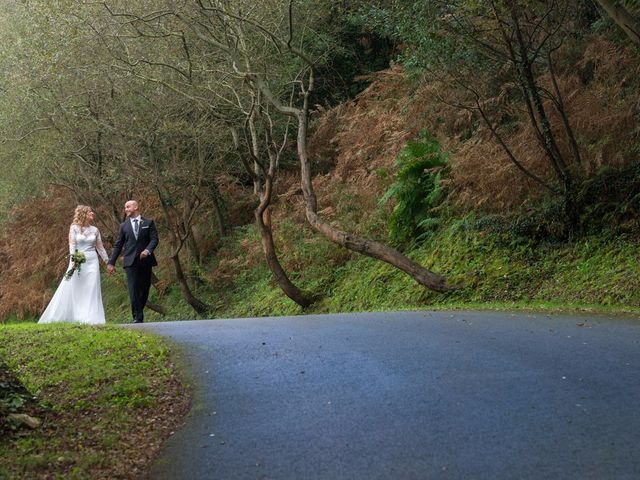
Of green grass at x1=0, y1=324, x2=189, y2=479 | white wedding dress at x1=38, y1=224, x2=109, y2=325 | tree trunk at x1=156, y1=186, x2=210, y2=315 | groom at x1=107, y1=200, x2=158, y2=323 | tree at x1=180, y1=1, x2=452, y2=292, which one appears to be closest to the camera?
green grass at x1=0, y1=324, x2=189, y2=479

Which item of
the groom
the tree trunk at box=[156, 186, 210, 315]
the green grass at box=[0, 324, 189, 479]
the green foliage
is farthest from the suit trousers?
the tree trunk at box=[156, 186, 210, 315]

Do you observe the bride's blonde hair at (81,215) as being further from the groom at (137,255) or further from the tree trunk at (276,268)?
the tree trunk at (276,268)

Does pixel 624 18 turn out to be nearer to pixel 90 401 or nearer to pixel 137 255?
pixel 137 255

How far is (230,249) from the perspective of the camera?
28.0 m

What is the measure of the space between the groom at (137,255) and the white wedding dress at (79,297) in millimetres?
459

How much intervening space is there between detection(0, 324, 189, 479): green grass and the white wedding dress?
12.0 ft

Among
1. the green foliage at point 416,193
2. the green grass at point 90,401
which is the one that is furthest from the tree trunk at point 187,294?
the green grass at point 90,401

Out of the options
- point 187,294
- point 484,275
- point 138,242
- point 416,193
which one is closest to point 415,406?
point 484,275

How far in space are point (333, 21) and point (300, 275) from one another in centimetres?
993

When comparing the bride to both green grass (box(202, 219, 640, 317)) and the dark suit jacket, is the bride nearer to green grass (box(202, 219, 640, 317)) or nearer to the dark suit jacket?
the dark suit jacket

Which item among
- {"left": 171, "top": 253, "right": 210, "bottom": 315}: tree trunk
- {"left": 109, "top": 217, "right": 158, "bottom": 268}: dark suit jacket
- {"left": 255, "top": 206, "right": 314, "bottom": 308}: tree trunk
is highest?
{"left": 109, "top": 217, "right": 158, "bottom": 268}: dark suit jacket

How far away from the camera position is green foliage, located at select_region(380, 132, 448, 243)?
733 inches

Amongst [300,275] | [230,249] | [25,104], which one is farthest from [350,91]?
[25,104]

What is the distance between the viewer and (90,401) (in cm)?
658
